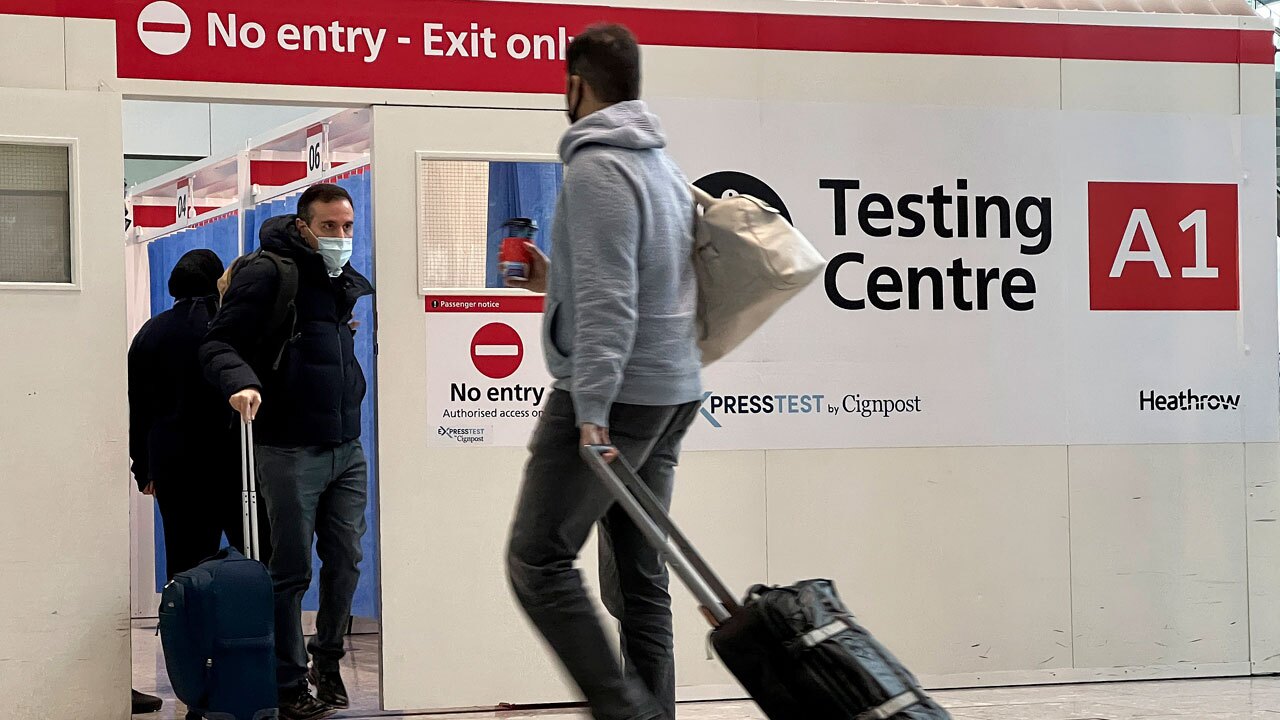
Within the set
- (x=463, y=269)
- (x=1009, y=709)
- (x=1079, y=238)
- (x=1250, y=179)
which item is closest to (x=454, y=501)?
(x=463, y=269)

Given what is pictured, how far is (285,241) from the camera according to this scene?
477 centimetres

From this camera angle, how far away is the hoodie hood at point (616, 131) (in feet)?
10.1

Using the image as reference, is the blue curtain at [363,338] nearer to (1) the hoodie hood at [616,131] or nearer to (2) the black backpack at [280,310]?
(2) the black backpack at [280,310]

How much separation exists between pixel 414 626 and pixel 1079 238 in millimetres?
2759

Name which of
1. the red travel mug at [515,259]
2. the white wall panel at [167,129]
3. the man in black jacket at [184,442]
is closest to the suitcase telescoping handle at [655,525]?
the red travel mug at [515,259]

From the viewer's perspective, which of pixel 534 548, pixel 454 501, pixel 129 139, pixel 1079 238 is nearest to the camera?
pixel 534 548

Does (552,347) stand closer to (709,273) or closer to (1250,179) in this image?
(709,273)

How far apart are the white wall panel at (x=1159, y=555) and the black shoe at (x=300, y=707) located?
2.72 meters

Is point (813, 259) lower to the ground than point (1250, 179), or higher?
lower

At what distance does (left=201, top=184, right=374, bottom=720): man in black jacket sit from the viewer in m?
4.69

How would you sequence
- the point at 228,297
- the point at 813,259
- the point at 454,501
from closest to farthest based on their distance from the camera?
the point at 813,259 → the point at 228,297 → the point at 454,501

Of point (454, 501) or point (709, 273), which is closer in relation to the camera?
point (709, 273)

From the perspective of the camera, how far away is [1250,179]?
5.67m

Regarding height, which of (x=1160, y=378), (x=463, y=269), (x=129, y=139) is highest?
(x=129, y=139)
